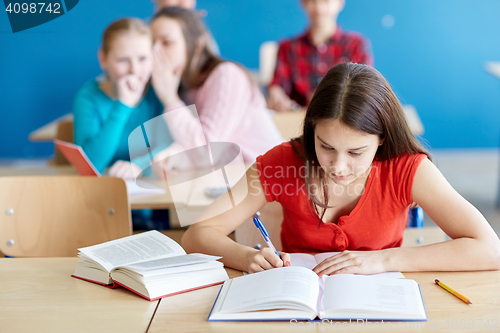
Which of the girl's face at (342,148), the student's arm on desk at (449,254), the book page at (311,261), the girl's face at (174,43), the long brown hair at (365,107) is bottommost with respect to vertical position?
the book page at (311,261)

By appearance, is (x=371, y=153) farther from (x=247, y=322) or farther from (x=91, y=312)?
(x=91, y=312)

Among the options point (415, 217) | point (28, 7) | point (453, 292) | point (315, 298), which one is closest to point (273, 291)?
point (315, 298)

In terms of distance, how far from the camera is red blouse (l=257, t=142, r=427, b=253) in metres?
1.17

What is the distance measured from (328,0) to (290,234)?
2.40 metres

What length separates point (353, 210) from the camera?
3.88ft

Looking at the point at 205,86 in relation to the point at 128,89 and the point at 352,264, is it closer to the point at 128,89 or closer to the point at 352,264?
the point at 128,89

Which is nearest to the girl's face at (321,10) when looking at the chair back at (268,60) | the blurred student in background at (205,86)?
the chair back at (268,60)

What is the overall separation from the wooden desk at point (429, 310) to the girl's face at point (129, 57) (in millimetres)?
1367

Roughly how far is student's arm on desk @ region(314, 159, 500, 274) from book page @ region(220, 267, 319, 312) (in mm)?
109

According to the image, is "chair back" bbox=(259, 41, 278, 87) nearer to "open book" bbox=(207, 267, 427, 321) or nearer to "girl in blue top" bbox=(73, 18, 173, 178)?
"girl in blue top" bbox=(73, 18, 173, 178)

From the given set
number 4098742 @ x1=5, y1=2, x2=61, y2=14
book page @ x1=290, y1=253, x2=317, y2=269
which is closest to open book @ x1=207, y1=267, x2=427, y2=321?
book page @ x1=290, y1=253, x2=317, y2=269

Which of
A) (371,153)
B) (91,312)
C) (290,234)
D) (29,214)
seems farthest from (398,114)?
(29,214)

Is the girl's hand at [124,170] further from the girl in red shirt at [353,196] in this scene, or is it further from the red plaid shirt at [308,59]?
the red plaid shirt at [308,59]

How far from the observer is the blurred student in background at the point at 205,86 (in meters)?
2.06
